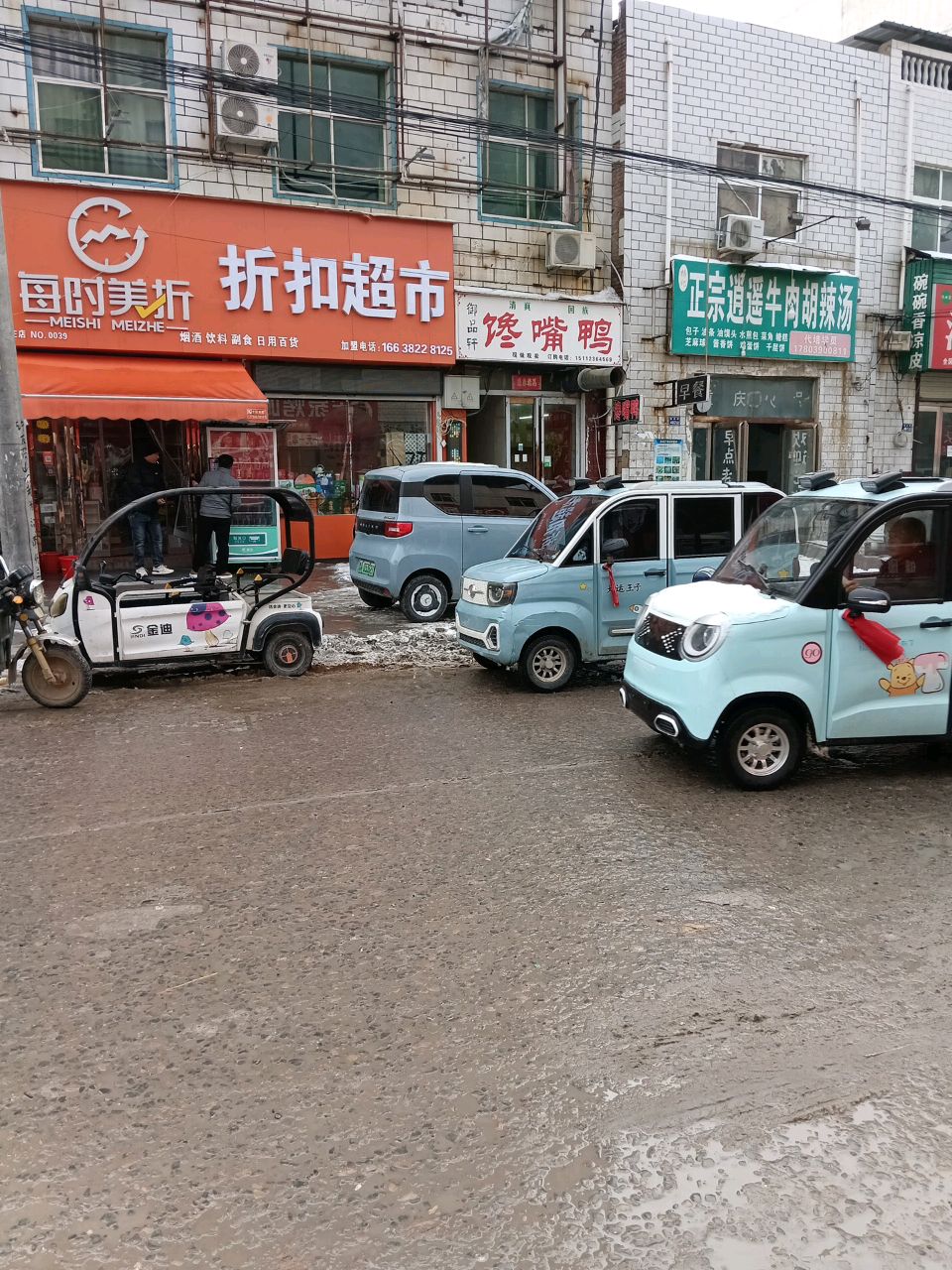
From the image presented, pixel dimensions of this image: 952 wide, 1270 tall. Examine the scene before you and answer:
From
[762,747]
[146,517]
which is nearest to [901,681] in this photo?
[762,747]

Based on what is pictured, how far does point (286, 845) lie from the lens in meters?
5.13

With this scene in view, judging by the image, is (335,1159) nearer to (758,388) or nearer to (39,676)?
(39,676)

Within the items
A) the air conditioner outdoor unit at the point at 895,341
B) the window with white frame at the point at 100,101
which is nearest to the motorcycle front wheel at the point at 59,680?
the window with white frame at the point at 100,101

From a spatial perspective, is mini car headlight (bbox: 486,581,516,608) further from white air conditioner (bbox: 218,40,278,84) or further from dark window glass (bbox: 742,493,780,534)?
white air conditioner (bbox: 218,40,278,84)

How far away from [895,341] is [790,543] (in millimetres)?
16667

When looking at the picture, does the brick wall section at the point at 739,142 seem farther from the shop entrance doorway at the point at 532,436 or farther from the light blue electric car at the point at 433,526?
the light blue electric car at the point at 433,526

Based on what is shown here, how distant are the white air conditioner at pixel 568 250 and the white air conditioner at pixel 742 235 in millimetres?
2812

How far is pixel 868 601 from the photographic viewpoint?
5.68 metres

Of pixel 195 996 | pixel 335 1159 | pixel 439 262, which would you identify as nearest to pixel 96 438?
pixel 439 262

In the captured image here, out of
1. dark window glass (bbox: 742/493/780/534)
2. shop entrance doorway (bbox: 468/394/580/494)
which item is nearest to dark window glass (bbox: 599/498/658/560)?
dark window glass (bbox: 742/493/780/534)

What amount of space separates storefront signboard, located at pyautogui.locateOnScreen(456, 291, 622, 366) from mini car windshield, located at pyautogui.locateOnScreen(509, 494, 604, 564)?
27.2ft

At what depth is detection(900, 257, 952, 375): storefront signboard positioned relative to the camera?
66.8 ft

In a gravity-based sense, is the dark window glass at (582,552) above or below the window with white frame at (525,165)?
below

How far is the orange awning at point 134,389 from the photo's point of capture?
1305cm
